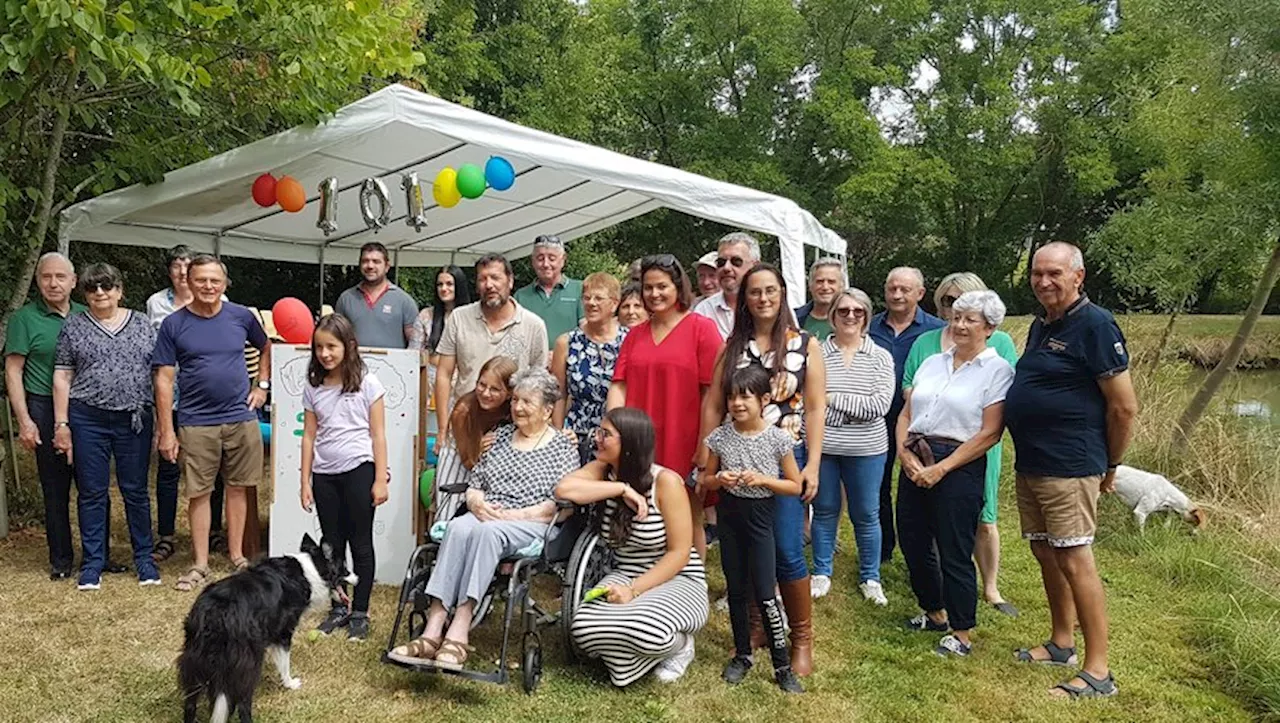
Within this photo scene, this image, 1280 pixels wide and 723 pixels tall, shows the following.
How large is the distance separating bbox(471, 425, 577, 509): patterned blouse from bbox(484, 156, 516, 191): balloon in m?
2.68

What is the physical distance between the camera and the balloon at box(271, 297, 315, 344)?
519 centimetres

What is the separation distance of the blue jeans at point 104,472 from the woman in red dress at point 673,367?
235 centimetres

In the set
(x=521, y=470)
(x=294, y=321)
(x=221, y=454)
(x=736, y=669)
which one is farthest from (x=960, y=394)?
(x=294, y=321)

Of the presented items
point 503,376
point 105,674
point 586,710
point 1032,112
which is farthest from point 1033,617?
point 1032,112

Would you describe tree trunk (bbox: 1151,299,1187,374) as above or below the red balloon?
below

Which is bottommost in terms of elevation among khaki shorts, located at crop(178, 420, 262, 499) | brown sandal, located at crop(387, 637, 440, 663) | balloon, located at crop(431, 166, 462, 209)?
brown sandal, located at crop(387, 637, 440, 663)

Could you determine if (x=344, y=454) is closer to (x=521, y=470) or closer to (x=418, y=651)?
(x=521, y=470)

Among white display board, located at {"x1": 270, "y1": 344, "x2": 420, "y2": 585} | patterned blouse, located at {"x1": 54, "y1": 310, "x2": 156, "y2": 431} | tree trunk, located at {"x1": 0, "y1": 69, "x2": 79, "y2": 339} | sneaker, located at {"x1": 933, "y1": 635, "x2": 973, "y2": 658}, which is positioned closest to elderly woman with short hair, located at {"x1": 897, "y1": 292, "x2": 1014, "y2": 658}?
sneaker, located at {"x1": 933, "y1": 635, "x2": 973, "y2": 658}

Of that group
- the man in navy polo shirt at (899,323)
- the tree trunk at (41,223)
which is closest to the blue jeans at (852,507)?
the man in navy polo shirt at (899,323)

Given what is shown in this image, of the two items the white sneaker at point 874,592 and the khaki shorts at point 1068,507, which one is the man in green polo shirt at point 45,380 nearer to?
the white sneaker at point 874,592

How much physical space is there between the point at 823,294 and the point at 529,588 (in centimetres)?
198

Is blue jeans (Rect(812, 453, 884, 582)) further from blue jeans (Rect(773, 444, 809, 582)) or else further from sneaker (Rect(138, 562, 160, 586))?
sneaker (Rect(138, 562, 160, 586))

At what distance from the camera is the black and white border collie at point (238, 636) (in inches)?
93.4

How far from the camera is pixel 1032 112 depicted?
2012 centimetres
